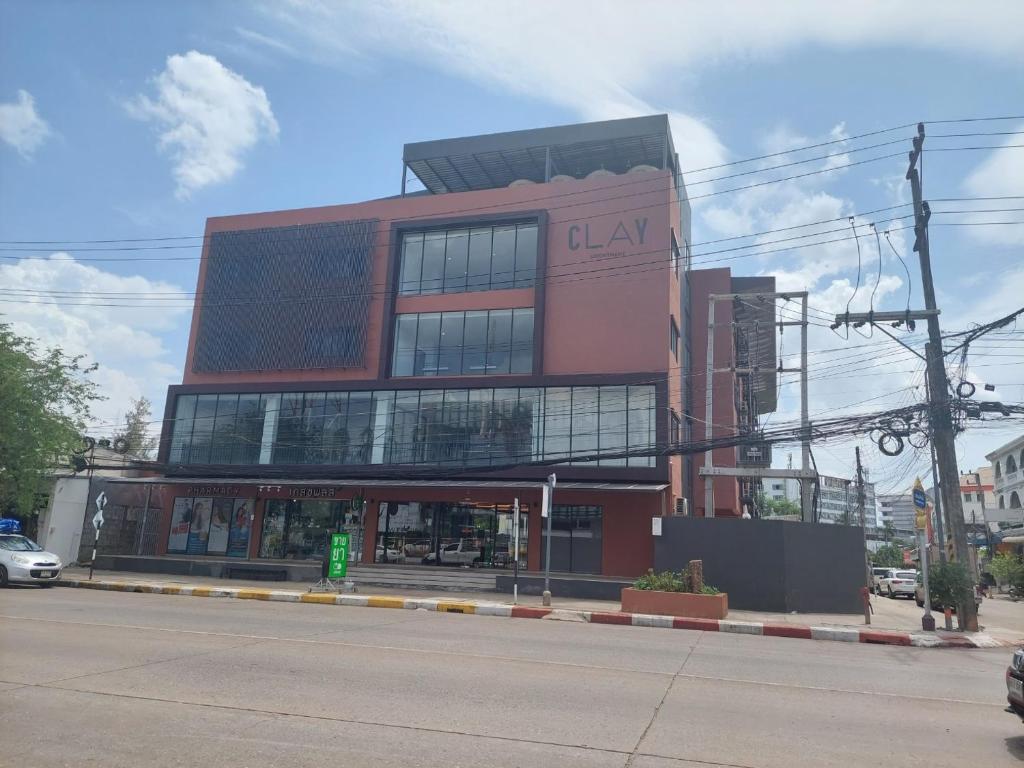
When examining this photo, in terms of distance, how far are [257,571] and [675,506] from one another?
16.7 metres

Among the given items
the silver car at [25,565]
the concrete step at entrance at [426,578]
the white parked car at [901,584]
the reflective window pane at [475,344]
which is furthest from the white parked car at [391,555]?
the white parked car at [901,584]

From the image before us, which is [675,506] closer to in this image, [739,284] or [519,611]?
[519,611]

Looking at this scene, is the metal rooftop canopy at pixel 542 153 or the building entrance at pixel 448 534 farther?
the metal rooftop canopy at pixel 542 153

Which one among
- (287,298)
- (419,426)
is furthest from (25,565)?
(287,298)

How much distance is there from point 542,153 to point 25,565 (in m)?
26.6

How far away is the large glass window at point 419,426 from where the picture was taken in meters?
27.3

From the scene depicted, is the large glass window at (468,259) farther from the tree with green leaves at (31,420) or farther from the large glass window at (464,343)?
the tree with green leaves at (31,420)

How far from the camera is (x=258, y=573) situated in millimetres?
26828

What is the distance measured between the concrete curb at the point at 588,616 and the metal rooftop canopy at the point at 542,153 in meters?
20.8

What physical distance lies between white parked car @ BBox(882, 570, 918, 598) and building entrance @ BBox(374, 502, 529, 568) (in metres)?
20.4

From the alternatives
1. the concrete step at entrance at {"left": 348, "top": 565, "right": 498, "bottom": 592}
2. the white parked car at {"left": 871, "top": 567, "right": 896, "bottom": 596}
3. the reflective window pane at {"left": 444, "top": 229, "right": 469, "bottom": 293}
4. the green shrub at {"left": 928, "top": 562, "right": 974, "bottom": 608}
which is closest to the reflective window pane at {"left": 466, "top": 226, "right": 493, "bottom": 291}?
the reflective window pane at {"left": 444, "top": 229, "right": 469, "bottom": 293}

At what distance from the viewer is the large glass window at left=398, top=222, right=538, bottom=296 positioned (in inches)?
1217

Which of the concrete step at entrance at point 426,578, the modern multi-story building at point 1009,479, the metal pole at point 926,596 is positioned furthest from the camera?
the modern multi-story building at point 1009,479

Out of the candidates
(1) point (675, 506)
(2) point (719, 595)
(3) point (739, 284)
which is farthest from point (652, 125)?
(2) point (719, 595)
